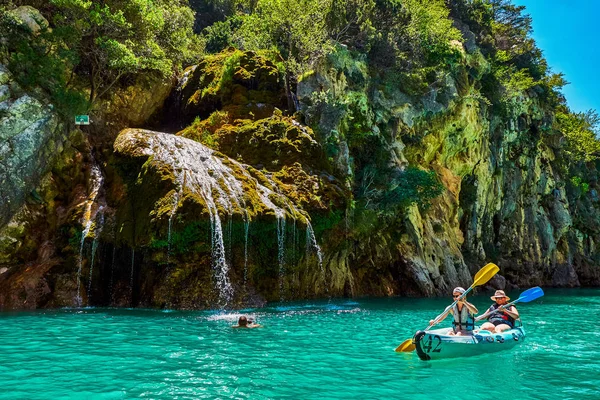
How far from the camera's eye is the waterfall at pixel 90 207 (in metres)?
16.0

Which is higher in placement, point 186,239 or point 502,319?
point 186,239

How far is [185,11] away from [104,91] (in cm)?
1068

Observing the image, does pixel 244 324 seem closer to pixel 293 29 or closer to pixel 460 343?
pixel 460 343

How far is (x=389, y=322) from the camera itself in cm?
1383

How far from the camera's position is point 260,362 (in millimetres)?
8383

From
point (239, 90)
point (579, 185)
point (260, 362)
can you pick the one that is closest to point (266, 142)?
point (239, 90)

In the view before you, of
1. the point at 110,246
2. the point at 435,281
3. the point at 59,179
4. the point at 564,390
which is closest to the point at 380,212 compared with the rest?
the point at 435,281

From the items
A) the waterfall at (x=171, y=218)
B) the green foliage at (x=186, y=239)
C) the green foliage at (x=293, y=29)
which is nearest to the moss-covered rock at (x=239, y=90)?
the green foliage at (x=293, y=29)

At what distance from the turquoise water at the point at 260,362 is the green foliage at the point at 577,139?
34917 millimetres

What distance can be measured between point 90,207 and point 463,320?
42.5 ft

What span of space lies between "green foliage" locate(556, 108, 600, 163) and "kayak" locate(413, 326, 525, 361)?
1435 inches

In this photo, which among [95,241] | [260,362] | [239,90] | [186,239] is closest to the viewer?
[260,362]

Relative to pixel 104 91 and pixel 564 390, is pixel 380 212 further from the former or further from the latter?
pixel 564 390

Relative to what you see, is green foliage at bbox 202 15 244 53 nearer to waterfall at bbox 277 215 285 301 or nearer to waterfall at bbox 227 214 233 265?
A: waterfall at bbox 277 215 285 301
